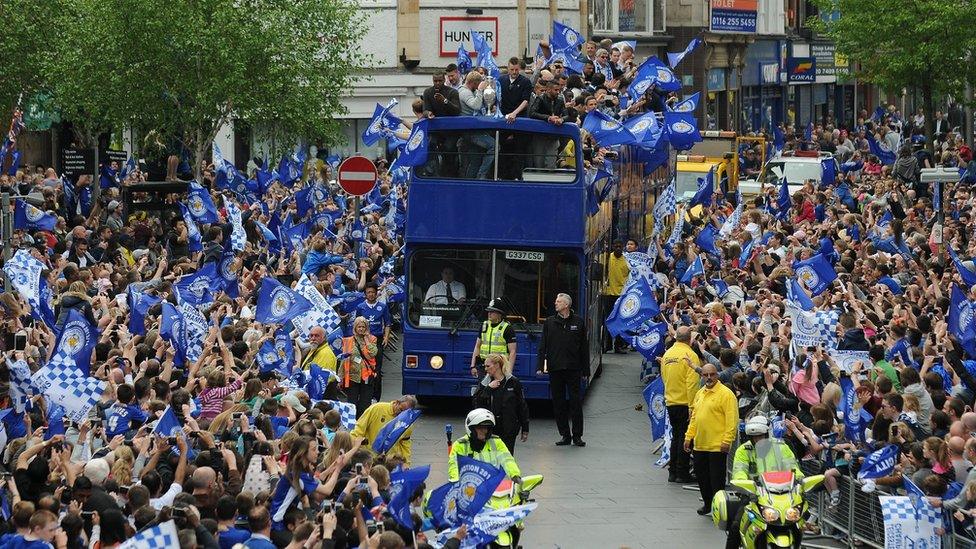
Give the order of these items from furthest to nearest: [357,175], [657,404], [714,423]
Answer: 1. [357,175]
2. [657,404]
3. [714,423]

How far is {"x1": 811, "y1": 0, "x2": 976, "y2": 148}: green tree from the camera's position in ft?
132

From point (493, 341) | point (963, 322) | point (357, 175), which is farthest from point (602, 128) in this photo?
point (963, 322)

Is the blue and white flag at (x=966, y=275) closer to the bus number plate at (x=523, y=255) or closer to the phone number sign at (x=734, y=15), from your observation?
the bus number plate at (x=523, y=255)

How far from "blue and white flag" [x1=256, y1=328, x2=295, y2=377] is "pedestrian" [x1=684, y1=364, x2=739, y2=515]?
12.8ft

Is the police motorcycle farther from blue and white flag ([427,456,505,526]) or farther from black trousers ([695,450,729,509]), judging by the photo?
black trousers ([695,450,729,509])

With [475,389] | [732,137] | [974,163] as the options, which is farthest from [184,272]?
[732,137]

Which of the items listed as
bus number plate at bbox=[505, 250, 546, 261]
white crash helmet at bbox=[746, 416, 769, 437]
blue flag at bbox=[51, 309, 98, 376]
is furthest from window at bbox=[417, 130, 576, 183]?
white crash helmet at bbox=[746, 416, 769, 437]

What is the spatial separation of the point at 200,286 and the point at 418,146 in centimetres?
298

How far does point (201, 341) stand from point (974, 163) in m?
26.1

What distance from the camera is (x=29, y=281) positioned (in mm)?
17406

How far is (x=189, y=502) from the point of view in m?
10.8

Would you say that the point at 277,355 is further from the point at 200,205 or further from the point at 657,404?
the point at 200,205

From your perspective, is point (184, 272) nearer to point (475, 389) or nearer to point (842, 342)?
point (475, 389)

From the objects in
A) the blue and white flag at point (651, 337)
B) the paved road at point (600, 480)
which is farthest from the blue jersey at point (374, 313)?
the blue and white flag at point (651, 337)
